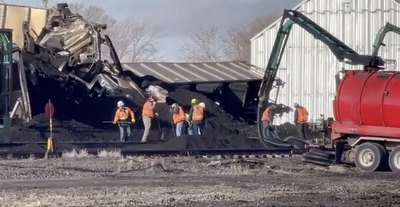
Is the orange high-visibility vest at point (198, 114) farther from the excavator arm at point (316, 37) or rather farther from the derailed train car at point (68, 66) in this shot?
the derailed train car at point (68, 66)

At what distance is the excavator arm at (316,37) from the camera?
2362 centimetres

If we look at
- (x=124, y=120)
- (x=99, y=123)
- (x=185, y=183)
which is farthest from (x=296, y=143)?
(x=185, y=183)

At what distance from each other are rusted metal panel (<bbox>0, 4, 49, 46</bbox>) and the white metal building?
1160 cm

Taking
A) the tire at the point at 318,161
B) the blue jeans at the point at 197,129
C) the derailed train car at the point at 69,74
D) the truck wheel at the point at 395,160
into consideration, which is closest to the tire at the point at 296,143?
the blue jeans at the point at 197,129

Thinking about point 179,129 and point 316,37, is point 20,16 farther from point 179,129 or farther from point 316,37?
point 316,37

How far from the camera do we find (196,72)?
1750 inches

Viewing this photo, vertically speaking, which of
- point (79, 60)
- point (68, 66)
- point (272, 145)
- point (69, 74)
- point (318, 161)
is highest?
point (79, 60)

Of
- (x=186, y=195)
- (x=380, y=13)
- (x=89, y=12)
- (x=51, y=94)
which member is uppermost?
(x=89, y=12)

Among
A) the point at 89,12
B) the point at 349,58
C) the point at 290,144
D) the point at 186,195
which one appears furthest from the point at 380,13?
the point at 89,12

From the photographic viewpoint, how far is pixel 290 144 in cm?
2881

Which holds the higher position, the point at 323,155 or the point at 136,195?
the point at 323,155

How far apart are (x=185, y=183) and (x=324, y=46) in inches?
1060

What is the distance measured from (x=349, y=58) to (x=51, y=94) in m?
16.2

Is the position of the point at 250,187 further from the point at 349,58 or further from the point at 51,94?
the point at 51,94
